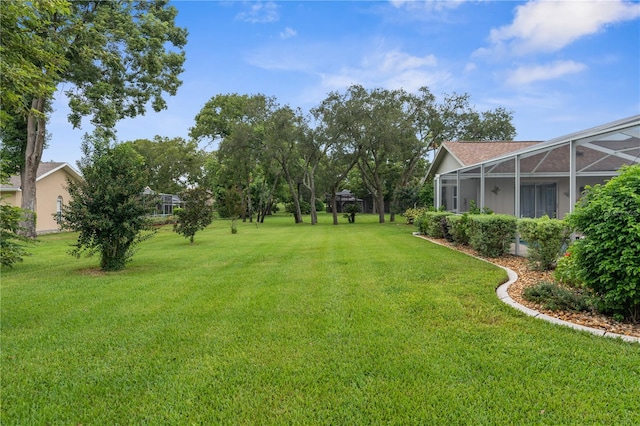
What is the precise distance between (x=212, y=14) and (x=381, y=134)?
14.7m

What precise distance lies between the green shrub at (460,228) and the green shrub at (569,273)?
450 centimetres

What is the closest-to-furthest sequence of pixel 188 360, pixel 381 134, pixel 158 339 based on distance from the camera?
pixel 188 360
pixel 158 339
pixel 381 134

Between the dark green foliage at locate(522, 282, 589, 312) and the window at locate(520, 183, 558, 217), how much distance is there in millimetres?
11166

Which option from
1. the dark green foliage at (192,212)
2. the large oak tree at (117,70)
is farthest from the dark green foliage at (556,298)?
the large oak tree at (117,70)

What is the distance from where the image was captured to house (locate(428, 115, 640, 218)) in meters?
6.71

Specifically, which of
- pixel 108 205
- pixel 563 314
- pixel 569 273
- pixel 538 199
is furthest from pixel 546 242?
pixel 538 199

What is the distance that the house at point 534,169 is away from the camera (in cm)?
671

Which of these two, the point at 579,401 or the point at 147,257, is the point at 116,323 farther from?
the point at 147,257

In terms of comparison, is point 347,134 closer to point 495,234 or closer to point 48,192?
point 495,234

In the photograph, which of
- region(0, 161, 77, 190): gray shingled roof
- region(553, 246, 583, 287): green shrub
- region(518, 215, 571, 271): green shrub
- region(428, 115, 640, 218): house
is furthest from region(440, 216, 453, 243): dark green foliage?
region(0, 161, 77, 190): gray shingled roof

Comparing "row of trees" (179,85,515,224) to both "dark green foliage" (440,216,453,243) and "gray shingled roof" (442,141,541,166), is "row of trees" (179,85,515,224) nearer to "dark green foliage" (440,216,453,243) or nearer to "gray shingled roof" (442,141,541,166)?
"gray shingled roof" (442,141,541,166)

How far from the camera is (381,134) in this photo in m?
22.6

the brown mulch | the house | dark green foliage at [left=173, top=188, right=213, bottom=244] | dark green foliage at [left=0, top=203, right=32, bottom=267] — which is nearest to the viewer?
the brown mulch

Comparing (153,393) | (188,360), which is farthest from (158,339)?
(153,393)
